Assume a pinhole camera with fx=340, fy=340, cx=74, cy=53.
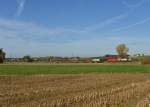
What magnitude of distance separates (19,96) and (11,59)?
14876 cm

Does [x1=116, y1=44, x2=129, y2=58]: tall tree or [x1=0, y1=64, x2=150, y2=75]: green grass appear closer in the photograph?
[x1=0, y1=64, x2=150, y2=75]: green grass

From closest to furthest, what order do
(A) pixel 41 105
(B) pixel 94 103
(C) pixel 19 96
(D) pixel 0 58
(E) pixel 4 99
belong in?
(A) pixel 41 105 → (B) pixel 94 103 → (E) pixel 4 99 → (C) pixel 19 96 → (D) pixel 0 58

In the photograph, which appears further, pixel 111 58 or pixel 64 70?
pixel 111 58

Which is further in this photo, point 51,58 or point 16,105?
point 51,58

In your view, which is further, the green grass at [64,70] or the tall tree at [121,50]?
the tall tree at [121,50]

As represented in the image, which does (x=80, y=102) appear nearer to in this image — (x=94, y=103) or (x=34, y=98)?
(x=94, y=103)

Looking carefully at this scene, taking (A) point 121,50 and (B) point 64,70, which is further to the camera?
(A) point 121,50

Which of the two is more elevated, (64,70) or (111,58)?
(111,58)

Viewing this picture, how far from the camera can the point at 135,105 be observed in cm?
1608

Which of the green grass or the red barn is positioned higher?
the red barn

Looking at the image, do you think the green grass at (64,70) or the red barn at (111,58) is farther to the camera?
the red barn at (111,58)

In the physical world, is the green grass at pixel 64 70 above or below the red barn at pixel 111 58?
below

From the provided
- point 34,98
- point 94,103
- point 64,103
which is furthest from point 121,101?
point 34,98

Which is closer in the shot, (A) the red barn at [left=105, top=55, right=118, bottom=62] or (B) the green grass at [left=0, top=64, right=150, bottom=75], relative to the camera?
(B) the green grass at [left=0, top=64, right=150, bottom=75]
